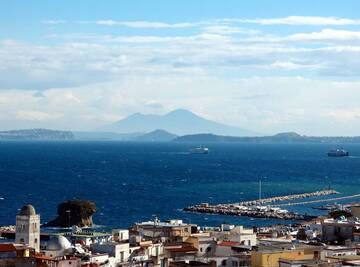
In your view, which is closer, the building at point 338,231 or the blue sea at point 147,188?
the building at point 338,231

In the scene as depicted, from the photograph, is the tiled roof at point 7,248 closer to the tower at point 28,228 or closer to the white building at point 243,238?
the tower at point 28,228

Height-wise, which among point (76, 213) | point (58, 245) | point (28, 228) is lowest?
point (58, 245)

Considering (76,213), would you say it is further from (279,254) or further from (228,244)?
(279,254)

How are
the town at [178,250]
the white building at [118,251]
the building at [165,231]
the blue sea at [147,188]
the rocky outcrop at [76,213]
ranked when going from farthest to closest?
the blue sea at [147,188] → the rocky outcrop at [76,213] → the building at [165,231] → the white building at [118,251] → the town at [178,250]

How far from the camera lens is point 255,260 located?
129 ft

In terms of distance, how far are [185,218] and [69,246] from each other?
186ft

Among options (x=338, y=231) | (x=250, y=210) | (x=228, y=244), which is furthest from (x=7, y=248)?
(x=250, y=210)

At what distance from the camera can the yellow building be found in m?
38.9

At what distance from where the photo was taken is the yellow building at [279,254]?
38.9 meters

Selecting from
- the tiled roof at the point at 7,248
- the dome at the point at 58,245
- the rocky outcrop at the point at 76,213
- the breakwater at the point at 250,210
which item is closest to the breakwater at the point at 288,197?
the breakwater at the point at 250,210

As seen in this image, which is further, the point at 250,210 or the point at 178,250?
the point at 250,210

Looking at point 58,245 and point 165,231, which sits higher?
point 165,231

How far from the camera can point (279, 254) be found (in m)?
39.0

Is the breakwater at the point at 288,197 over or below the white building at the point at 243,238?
over
